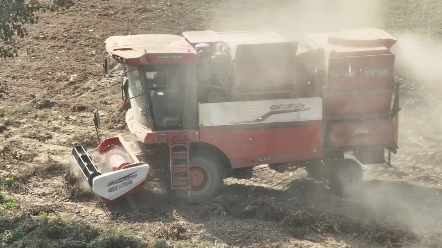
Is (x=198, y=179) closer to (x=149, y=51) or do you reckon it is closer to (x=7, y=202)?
(x=149, y=51)

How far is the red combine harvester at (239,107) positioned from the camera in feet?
41.3

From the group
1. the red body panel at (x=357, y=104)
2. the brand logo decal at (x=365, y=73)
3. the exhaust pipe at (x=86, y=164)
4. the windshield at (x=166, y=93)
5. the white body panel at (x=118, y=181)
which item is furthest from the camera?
the red body panel at (x=357, y=104)

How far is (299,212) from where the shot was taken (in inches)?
488

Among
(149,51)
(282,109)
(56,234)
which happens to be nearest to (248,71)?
(282,109)

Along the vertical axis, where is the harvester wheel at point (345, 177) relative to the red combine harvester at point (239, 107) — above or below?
below

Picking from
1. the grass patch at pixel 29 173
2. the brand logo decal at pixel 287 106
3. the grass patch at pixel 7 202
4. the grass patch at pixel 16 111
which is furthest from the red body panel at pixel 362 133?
the grass patch at pixel 16 111

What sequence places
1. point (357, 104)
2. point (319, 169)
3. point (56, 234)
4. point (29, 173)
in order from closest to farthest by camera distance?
point (56, 234)
point (357, 104)
point (29, 173)
point (319, 169)

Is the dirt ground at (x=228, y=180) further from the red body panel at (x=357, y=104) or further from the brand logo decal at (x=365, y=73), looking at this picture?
the brand logo decal at (x=365, y=73)

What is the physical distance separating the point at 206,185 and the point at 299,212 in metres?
1.95

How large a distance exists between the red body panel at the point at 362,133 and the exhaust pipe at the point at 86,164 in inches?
187

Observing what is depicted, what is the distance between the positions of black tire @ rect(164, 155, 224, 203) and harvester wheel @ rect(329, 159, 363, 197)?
2.43 meters

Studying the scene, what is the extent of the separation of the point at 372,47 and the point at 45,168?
7.27m

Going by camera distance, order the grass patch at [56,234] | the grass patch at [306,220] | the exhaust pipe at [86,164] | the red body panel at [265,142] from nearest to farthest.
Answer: the grass patch at [56,234]
the grass patch at [306,220]
the exhaust pipe at [86,164]
the red body panel at [265,142]

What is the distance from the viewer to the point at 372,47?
13219 millimetres
